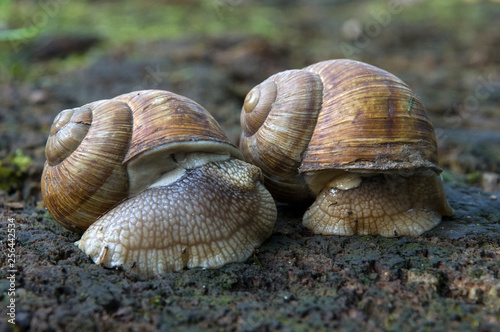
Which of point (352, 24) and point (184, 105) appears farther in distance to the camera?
point (352, 24)

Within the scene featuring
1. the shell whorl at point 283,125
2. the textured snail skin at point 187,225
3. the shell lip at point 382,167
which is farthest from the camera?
the shell whorl at point 283,125

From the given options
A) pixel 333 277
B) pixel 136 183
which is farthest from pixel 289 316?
pixel 136 183

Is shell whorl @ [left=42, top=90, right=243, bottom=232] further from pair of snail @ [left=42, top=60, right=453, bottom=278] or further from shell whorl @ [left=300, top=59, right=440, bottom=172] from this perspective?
shell whorl @ [left=300, top=59, right=440, bottom=172]

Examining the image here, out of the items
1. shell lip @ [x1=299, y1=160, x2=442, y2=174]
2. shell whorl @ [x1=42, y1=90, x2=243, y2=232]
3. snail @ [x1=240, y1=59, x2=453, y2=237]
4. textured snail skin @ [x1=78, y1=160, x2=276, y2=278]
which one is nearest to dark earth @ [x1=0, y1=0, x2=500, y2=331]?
textured snail skin @ [x1=78, y1=160, x2=276, y2=278]

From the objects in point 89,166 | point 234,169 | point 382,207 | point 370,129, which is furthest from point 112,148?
point 382,207

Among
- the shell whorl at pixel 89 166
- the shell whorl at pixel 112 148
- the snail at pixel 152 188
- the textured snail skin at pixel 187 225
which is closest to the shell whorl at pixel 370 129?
the textured snail skin at pixel 187 225

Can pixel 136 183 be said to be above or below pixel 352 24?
below

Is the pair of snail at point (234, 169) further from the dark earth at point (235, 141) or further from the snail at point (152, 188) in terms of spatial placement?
the dark earth at point (235, 141)

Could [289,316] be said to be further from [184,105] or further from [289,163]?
[184,105]
